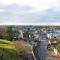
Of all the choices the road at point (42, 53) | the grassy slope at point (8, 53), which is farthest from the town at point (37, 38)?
the grassy slope at point (8, 53)

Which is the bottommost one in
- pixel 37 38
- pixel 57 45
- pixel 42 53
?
pixel 42 53

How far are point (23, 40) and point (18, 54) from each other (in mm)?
274

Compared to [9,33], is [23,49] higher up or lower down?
lower down

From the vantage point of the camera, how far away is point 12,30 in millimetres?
3189

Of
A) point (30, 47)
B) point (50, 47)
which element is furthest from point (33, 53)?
point (50, 47)

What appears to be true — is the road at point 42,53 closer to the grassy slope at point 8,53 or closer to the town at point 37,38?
the town at point 37,38

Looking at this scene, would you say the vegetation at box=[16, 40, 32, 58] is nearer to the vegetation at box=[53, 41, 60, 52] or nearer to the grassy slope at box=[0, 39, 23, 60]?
the grassy slope at box=[0, 39, 23, 60]

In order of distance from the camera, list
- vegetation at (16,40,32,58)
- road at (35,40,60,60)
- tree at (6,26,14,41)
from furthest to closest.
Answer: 1. tree at (6,26,14,41)
2. road at (35,40,60,60)
3. vegetation at (16,40,32,58)

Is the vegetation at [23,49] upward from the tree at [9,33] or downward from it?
downward

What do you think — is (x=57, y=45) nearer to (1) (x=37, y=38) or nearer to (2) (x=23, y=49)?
(1) (x=37, y=38)

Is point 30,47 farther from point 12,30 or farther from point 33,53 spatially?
point 12,30

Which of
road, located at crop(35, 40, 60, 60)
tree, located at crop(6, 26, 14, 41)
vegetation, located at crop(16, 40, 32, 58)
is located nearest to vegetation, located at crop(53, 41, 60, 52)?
road, located at crop(35, 40, 60, 60)

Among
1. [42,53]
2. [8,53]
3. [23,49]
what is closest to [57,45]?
[42,53]

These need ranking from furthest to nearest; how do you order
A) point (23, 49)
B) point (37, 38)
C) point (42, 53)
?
point (37, 38) → point (42, 53) → point (23, 49)
